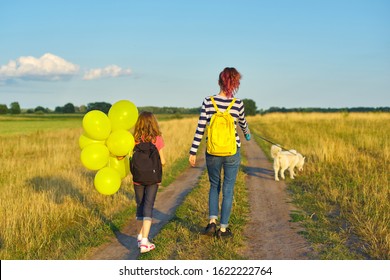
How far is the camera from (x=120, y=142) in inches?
212

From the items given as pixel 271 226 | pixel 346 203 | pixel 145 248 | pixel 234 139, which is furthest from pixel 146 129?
pixel 346 203

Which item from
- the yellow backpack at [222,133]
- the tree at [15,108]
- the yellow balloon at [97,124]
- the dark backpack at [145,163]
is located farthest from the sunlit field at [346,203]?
the tree at [15,108]

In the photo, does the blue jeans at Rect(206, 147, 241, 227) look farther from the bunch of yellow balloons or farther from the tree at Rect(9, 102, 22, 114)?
the tree at Rect(9, 102, 22, 114)

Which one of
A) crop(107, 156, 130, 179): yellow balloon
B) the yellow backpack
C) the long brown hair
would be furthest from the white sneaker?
the yellow backpack

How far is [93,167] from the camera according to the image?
5527mm

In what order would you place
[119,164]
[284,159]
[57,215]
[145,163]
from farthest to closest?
[284,159]
[57,215]
[119,164]
[145,163]

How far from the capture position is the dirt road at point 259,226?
5090 mm

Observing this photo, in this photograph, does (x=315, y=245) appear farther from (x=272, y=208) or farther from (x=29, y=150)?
(x=29, y=150)

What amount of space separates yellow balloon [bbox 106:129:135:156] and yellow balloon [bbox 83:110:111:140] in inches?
6.0

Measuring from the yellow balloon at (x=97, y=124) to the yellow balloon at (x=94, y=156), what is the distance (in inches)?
7.2

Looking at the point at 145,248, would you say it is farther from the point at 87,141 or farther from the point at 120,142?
the point at 87,141

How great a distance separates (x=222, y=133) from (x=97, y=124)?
6.33 ft

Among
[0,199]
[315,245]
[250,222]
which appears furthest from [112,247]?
[0,199]

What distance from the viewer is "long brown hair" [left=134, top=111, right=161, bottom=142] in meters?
5.00
